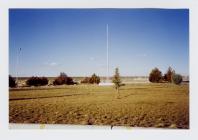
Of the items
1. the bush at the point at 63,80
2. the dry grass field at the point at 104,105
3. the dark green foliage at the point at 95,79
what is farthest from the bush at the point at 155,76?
the bush at the point at 63,80

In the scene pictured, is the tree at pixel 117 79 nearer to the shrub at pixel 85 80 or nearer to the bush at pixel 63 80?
the shrub at pixel 85 80

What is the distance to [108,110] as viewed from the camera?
5.88 metres

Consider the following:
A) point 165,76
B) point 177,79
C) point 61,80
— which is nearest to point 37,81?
point 61,80

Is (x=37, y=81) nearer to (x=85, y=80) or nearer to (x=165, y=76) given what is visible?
(x=85, y=80)

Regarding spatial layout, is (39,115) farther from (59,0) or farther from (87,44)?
(59,0)

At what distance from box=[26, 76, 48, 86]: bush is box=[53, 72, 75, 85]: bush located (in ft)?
0.61

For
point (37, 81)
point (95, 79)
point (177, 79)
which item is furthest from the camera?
point (37, 81)

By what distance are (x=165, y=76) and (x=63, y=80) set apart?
1.76m

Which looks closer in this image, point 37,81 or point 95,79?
point 95,79

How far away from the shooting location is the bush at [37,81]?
598cm

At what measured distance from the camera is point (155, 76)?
582 cm

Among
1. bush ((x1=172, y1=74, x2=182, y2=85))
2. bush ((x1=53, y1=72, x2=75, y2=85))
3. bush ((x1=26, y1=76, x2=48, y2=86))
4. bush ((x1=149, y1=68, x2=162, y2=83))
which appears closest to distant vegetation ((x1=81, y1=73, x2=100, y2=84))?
bush ((x1=53, y1=72, x2=75, y2=85))

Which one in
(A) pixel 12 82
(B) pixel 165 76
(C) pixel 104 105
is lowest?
(C) pixel 104 105
